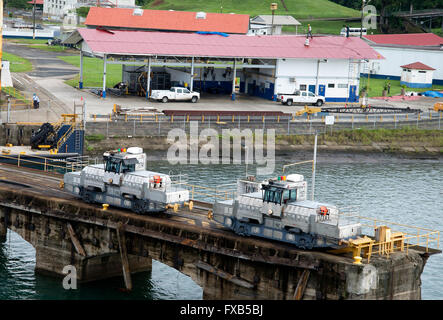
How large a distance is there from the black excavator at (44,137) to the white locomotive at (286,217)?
3724 centimetres

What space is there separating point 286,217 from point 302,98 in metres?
64.1

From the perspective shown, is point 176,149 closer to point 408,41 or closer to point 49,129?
point 49,129

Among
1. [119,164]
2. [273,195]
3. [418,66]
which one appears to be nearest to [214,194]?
[119,164]

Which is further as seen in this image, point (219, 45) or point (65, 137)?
point (219, 45)

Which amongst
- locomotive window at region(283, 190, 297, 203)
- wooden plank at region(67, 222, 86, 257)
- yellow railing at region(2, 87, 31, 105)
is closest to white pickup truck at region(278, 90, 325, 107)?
yellow railing at region(2, 87, 31, 105)

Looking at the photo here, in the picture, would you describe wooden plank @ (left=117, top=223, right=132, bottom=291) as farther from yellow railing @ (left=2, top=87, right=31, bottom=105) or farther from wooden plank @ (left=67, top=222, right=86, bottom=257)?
yellow railing @ (left=2, top=87, right=31, bottom=105)

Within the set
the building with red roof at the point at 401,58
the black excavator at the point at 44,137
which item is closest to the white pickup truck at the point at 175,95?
the black excavator at the point at 44,137

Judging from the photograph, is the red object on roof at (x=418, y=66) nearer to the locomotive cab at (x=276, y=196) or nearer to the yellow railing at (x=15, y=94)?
the yellow railing at (x=15, y=94)

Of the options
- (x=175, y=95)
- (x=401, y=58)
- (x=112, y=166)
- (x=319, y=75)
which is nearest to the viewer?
(x=112, y=166)

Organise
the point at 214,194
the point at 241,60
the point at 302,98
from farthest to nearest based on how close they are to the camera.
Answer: the point at 241,60 → the point at 302,98 → the point at 214,194

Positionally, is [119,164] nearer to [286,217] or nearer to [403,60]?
[286,217]

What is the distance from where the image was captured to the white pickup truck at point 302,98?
101 meters

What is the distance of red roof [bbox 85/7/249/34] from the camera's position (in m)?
124

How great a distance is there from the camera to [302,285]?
3747cm
